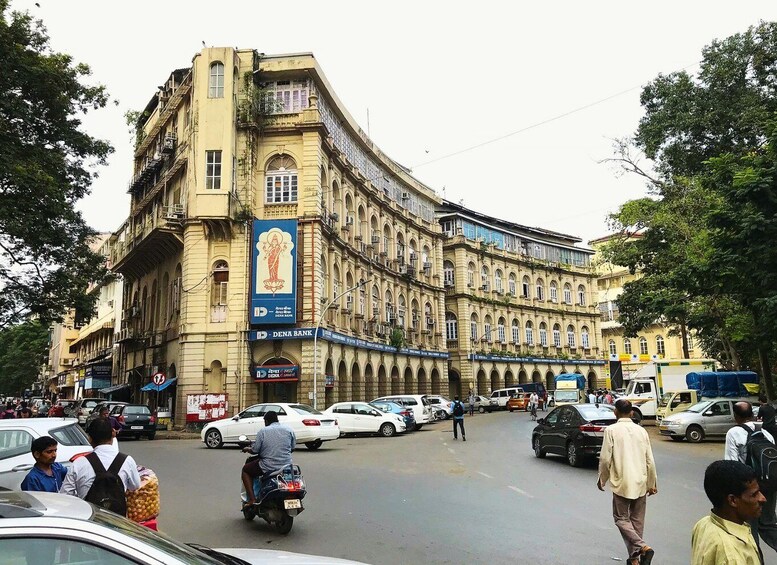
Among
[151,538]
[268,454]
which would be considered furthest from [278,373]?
[151,538]

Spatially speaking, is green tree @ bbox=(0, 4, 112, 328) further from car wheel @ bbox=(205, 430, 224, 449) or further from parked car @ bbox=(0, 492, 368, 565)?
parked car @ bbox=(0, 492, 368, 565)

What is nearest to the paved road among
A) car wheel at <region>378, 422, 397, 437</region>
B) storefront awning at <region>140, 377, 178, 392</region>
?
car wheel at <region>378, 422, 397, 437</region>

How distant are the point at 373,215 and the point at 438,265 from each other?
43.1 ft

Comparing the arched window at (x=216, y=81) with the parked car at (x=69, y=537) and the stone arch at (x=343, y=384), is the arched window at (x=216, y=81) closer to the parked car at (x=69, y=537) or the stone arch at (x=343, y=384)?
the stone arch at (x=343, y=384)

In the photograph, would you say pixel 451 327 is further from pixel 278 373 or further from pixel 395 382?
pixel 278 373

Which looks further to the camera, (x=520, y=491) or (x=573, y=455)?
(x=573, y=455)

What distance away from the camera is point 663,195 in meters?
31.5

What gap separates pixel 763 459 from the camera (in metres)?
6.13

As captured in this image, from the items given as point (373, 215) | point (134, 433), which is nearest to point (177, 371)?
point (134, 433)

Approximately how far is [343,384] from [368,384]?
15.6 ft

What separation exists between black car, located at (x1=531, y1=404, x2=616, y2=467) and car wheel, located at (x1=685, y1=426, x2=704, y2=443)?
8.53 metres

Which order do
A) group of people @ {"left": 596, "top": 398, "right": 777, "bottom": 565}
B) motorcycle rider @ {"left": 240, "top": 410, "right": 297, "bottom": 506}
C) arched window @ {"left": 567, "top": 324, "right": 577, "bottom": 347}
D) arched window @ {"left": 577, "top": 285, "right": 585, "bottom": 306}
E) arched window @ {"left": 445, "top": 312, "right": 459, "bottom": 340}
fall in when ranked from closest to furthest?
group of people @ {"left": 596, "top": 398, "right": 777, "bottom": 565} < motorcycle rider @ {"left": 240, "top": 410, "right": 297, "bottom": 506} < arched window @ {"left": 445, "top": 312, "right": 459, "bottom": 340} < arched window @ {"left": 567, "top": 324, "right": 577, "bottom": 347} < arched window @ {"left": 577, "top": 285, "right": 585, "bottom": 306}

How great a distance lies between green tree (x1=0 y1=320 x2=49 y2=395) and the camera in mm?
82875

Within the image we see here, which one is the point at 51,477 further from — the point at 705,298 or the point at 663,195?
the point at 663,195
